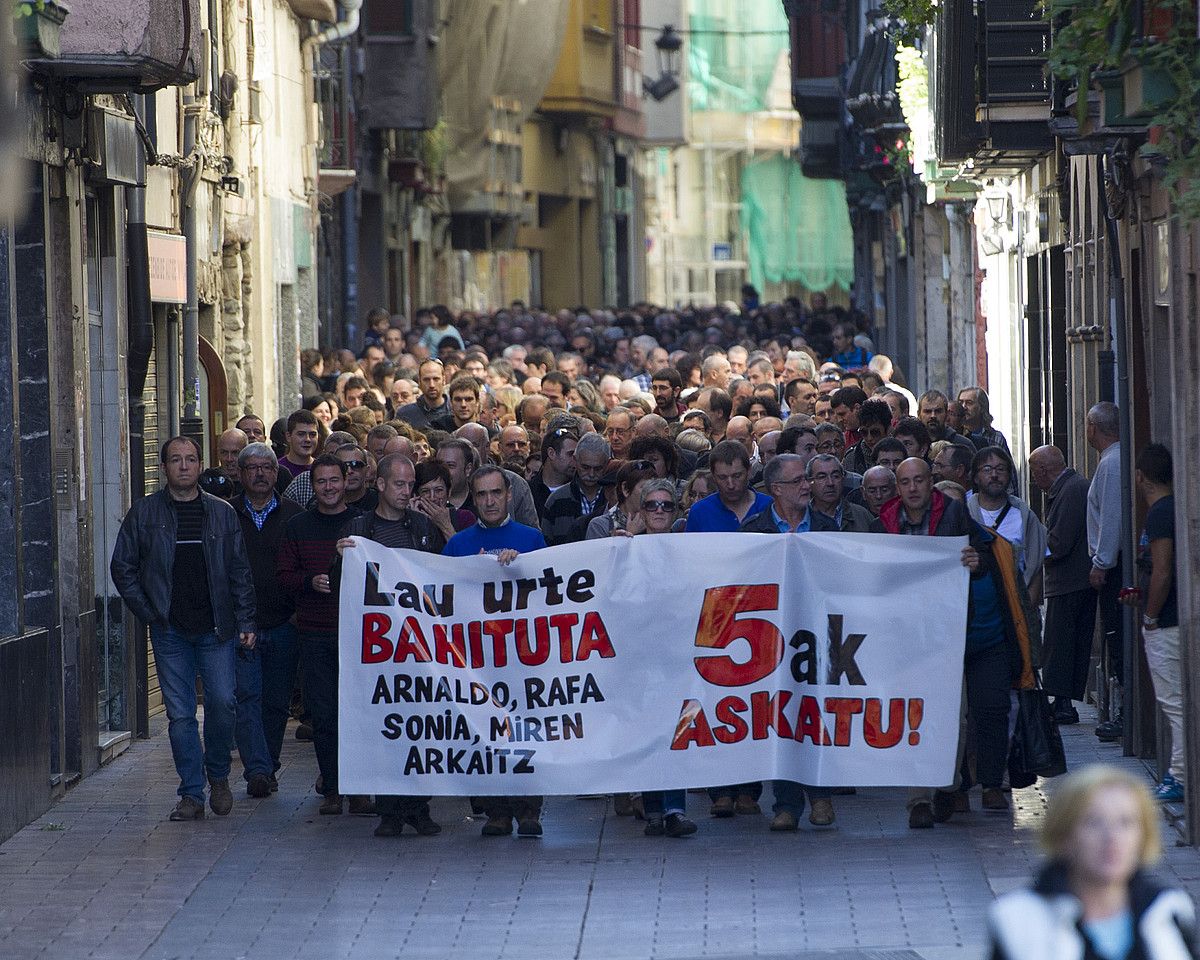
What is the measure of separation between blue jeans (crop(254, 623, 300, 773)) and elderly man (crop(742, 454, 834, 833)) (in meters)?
2.49

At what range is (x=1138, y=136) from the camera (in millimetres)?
12836

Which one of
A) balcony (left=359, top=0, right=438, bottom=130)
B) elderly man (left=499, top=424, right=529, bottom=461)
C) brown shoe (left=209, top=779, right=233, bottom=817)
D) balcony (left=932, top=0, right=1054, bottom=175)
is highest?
balcony (left=359, top=0, right=438, bottom=130)

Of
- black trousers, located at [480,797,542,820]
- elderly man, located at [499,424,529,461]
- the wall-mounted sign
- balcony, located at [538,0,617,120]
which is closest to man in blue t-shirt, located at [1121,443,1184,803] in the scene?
black trousers, located at [480,797,542,820]

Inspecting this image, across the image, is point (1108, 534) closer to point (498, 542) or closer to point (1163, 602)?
point (1163, 602)

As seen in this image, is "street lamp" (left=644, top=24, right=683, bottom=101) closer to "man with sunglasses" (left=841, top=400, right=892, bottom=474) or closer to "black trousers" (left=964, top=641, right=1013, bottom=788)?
"man with sunglasses" (left=841, top=400, right=892, bottom=474)

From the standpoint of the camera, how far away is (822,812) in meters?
11.3

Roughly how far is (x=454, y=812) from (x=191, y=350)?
265 inches

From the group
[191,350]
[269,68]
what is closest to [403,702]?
[191,350]

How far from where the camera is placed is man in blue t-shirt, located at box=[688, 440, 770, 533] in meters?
11.9

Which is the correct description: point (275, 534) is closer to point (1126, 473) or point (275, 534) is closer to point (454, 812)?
point (454, 812)

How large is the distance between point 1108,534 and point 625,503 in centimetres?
272

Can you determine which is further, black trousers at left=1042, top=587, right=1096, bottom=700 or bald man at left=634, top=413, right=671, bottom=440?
bald man at left=634, top=413, right=671, bottom=440

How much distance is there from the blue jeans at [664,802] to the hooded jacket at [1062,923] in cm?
643

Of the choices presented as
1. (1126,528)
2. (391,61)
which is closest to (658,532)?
(1126,528)
